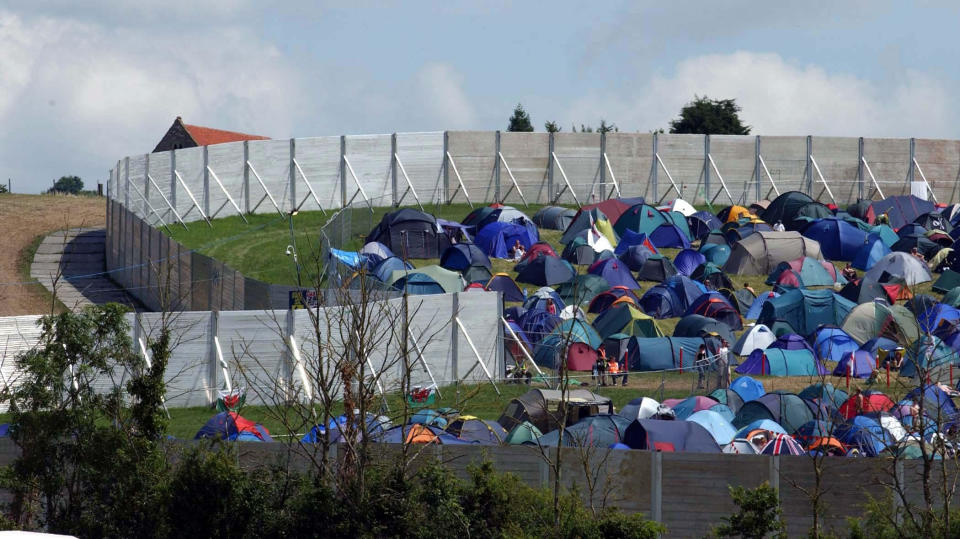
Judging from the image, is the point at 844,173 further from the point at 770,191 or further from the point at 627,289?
the point at 627,289

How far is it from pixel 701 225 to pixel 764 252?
4.87 meters

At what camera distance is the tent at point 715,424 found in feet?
71.0

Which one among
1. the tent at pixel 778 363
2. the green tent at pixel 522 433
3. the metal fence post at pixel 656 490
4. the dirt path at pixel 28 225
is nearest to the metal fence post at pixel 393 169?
the dirt path at pixel 28 225

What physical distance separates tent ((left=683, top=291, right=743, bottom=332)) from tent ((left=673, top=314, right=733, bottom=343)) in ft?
3.89

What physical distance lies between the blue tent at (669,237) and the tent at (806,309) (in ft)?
27.5

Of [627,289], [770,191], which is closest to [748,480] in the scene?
[627,289]

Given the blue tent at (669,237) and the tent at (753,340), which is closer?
the tent at (753,340)

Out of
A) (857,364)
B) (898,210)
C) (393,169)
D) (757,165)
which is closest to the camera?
(857,364)

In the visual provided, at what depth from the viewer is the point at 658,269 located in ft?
122

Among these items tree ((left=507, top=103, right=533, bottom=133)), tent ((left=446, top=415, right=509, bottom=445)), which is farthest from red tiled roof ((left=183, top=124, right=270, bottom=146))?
tent ((left=446, top=415, right=509, bottom=445))

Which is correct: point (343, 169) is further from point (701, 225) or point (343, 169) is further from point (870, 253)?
point (870, 253)

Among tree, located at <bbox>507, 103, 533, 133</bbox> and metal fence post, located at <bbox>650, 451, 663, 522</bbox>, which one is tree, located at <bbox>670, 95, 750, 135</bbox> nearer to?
tree, located at <bbox>507, 103, 533, 133</bbox>

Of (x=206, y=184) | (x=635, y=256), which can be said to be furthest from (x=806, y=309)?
(x=206, y=184)

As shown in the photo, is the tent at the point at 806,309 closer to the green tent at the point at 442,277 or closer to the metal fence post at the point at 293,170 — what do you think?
the green tent at the point at 442,277
